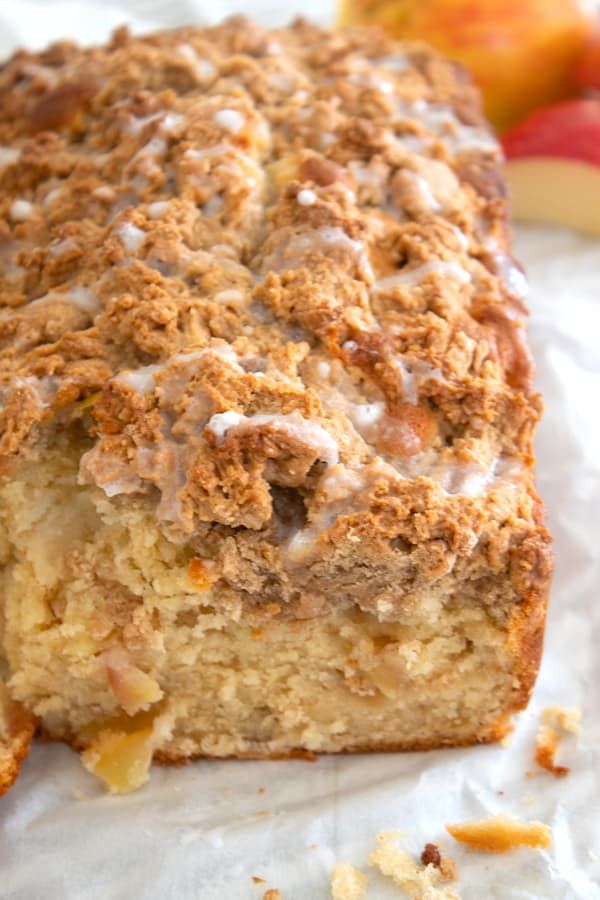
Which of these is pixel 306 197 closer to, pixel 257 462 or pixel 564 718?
pixel 257 462

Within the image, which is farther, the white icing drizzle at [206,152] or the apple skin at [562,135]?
the apple skin at [562,135]

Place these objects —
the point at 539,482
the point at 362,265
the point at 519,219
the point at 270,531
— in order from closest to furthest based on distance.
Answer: the point at 270,531
the point at 362,265
the point at 539,482
the point at 519,219

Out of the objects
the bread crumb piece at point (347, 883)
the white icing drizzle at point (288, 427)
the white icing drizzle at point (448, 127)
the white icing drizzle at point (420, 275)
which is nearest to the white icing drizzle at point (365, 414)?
the white icing drizzle at point (288, 427)

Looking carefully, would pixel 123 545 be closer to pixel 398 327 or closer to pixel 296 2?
pixel 398 327

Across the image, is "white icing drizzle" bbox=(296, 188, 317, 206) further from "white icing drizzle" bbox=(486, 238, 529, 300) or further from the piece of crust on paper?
the piece of crust on paper

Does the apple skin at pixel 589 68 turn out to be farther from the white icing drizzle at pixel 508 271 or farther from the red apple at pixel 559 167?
the white icing drizzle at pixel 508 271

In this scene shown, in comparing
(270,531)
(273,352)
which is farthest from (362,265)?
(270,531)

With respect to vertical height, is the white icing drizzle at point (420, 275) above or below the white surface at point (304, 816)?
above
